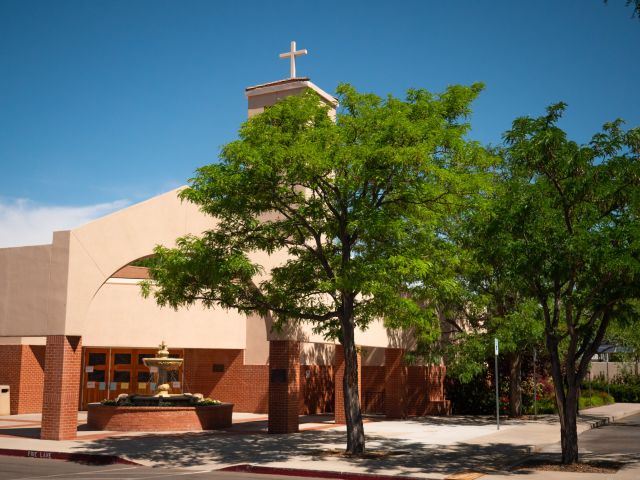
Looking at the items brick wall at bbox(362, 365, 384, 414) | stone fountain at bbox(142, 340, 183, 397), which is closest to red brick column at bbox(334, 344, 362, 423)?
stone fountain at bbox(142, 340, 183, 397)

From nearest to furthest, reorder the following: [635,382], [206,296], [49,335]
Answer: [206,296]
[49,335]
[635,382]

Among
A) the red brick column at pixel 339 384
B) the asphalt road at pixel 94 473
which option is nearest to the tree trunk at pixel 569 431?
the asphalt road at pixel 94 473

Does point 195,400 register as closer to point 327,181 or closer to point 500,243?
point 327,181

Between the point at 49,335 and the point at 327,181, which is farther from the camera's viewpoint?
the point at 49,335

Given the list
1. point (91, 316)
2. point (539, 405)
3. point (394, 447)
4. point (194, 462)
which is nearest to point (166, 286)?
point (194, 462)

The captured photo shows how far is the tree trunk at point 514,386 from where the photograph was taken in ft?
101

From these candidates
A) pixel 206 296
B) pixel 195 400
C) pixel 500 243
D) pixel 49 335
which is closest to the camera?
pixel 500 243

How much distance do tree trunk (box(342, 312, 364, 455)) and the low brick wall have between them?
7851 mm

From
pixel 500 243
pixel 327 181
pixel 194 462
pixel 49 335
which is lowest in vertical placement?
pixel 194 462

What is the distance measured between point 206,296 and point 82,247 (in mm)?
4981

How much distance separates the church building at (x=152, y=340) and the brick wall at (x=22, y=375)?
44 millimetres

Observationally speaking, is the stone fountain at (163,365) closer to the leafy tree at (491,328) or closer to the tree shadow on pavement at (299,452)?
the tree shadow on pavement at (299,452)

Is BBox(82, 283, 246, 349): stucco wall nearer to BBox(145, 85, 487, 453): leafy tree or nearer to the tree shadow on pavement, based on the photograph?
the tree shadow on pavement

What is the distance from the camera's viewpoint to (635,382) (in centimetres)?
5019
